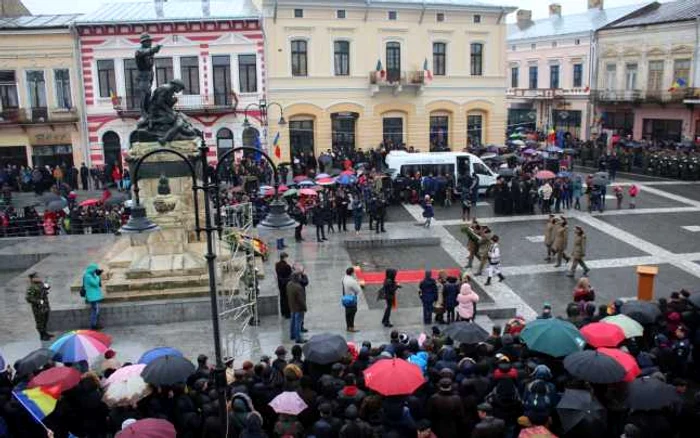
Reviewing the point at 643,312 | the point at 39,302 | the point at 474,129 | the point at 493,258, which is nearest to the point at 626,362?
the point at 643,312

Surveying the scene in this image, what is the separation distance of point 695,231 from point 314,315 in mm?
14849

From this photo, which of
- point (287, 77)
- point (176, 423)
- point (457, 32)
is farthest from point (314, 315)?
point (457, 32)

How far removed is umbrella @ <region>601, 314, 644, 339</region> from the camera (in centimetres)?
1056

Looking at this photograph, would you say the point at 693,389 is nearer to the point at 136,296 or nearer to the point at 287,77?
the point at 136,296

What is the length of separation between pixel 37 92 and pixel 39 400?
28.8 metres

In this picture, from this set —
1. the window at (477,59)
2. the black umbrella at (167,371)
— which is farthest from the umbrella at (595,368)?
the window at (477,59)

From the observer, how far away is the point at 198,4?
36.5 metres

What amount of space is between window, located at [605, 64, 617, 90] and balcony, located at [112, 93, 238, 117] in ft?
85.0

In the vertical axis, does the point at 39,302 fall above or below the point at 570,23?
below

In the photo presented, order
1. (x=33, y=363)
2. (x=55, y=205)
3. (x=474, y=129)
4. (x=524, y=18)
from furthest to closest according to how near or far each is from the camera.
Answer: (x=524, y=18)
(x=474, y=129)
(x=55, y=205)
(x=33, y=363)

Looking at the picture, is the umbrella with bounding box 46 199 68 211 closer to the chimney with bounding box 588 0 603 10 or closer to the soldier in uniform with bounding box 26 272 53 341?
the soldier in uniform with bounding box 26 272 53 341

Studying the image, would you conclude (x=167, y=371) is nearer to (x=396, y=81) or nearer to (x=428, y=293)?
(x=428, y=293)

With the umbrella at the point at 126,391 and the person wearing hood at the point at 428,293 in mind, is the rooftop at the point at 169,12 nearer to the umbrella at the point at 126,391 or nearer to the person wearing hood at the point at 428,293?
the person wearing hood at the point at 428,293

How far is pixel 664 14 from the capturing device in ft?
141
